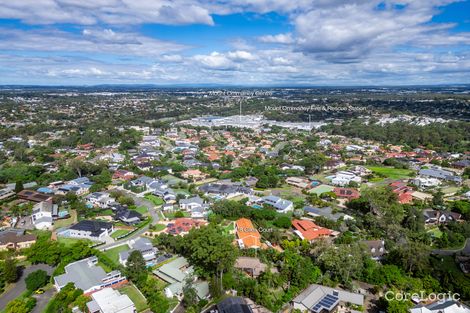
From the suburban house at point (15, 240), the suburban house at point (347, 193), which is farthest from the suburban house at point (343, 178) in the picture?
the suburban house at point (15, 240)

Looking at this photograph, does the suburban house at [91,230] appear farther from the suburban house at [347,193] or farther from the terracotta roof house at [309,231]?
the suburban house at [347,193]

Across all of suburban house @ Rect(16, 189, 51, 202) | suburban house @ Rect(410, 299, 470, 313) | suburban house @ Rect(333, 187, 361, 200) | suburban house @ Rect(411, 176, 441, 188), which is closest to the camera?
suburban house @ Rect(410, 299, 470, 313)

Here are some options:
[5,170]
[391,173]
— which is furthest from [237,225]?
[5,170]

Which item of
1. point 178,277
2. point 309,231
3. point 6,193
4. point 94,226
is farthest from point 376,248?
point 6,193

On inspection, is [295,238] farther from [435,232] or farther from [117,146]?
[117,146]

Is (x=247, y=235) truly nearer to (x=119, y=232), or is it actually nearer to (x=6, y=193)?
Result: (x=119, y=232)

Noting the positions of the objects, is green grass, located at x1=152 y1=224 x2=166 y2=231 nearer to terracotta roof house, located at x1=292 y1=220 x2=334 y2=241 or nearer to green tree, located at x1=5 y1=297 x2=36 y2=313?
green tree, located at x1=5 y1=297 x2=36 y2=313

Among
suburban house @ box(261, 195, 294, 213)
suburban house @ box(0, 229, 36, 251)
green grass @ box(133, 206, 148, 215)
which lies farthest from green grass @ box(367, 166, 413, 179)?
suburban house @ box(0, 229, 36, 251)
